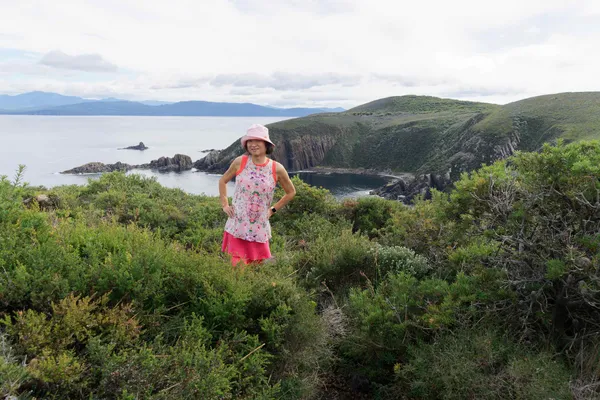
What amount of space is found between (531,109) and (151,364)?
130527mm

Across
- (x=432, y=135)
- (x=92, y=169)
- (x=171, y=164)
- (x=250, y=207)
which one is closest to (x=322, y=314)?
(x=250, y=207)

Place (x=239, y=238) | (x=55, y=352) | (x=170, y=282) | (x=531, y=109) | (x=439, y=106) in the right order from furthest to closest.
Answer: (x=439, y=106)
(x=531, y=109)
(x=239, y=238)
(x=170, y=282)
(x=55, y=352)

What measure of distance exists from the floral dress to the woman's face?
14 cm

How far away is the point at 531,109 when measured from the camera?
112 meters

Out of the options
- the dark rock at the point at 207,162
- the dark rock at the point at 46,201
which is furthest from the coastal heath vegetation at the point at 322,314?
the dark rock at the point at 207,162

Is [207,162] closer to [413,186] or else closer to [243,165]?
[413,186]

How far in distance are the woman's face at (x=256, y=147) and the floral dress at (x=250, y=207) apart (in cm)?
14

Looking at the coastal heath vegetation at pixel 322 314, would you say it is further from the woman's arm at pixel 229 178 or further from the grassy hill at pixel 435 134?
the grassy hill at pixel 435 134

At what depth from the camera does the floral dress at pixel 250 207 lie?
188 inches

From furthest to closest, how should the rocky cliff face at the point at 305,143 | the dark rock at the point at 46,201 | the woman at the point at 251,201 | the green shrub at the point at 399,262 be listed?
1. the rocky cliff face at the point at 305,143
2. the dark rock at the point at 46,201
3. the green shrub at the point at 399,262
4. the woman at the point at 251,201

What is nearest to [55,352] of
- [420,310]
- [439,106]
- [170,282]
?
[170,282]

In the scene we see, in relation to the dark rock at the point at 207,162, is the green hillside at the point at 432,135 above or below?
above

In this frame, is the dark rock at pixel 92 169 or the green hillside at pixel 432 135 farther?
the green hillside at pixel 432 135

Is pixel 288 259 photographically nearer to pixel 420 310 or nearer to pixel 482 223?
pixel 420 310
